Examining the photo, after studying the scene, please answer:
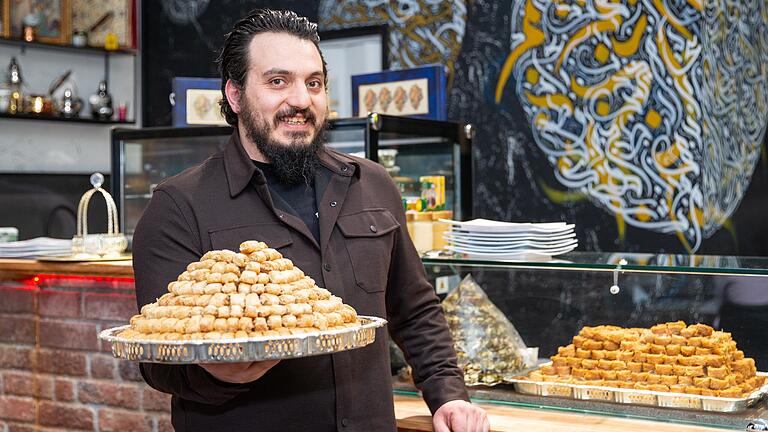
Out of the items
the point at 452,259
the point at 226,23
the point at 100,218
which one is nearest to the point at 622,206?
the point at 452,259

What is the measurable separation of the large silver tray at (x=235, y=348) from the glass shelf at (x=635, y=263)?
2.98ft

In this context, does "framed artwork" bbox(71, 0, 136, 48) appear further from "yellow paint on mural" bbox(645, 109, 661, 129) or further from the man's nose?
the man's nose

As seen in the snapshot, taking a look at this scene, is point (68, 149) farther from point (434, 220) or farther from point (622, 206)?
point (434, 220)

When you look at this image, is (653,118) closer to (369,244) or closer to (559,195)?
(559,195)

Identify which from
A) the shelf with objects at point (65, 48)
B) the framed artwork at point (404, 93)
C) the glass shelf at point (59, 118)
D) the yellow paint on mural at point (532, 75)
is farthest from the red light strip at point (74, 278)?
the shelf with objects at point (65, 48)

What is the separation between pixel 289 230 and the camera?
6.76 ft

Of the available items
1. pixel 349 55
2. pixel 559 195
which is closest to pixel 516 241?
pixel 559 195

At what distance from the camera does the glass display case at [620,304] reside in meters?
2.36

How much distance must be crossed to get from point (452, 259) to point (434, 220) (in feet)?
2.31

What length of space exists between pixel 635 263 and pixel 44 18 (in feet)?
17.9

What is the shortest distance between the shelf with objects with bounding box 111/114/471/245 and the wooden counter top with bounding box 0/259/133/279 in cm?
40

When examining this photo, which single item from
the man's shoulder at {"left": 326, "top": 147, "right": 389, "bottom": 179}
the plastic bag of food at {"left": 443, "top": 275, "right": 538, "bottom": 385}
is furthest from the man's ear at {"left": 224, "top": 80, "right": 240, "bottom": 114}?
the plastic bag of food at {"left": 443, "top": 275, "right": 538, "bottom": 385}

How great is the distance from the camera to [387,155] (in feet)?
11.3

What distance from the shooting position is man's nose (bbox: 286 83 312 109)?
2.06 m
